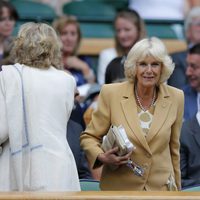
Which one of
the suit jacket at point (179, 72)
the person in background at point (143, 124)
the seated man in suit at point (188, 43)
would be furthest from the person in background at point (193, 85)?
the person in background at point (143, 124)

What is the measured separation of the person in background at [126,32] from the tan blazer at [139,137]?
10.2 feet

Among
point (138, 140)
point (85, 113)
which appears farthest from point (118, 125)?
point (85, 113)

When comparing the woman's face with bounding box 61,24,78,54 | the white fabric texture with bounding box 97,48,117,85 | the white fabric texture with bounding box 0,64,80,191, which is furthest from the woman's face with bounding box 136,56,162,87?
the white fabric texture with bounding box 97,48,117,85

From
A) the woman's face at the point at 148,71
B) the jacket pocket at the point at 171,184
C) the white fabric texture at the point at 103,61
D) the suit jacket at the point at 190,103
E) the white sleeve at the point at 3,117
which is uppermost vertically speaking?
the woman's face at the point at 148,71

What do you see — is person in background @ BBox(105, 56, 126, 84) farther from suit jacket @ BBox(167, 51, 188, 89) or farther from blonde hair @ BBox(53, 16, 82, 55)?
blonde hair @ BBox(53, 16, 82, 55)

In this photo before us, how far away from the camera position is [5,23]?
32.1 ft

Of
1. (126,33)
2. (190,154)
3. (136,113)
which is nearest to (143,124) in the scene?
(136,113)

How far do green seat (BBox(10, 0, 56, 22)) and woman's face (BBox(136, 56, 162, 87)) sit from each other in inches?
175

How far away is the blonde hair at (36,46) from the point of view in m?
6.51

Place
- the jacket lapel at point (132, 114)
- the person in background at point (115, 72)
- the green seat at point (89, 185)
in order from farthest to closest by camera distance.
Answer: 1. the person in background at point (115, 72)
2. the green seat at point (89, 185)
3. the jacket lapel at point (132, 114)

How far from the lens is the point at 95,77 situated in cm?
1041

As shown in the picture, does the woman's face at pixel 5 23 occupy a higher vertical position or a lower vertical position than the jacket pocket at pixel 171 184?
higher

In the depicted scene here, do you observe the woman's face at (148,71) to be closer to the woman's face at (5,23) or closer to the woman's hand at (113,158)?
the woman's hand at (113,158)

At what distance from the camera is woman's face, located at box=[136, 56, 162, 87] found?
6.78m
